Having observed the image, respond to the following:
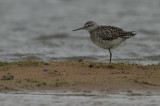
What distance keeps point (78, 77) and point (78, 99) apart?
57.3 inches

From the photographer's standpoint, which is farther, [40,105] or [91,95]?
[91,95]

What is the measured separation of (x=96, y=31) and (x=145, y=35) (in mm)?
6559

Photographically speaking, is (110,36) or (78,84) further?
(110,36)

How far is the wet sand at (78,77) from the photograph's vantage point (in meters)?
10.6

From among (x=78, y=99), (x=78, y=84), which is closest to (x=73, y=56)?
(x=78, y=84)

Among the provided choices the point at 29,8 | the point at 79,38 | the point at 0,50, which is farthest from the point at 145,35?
the point at 29,8

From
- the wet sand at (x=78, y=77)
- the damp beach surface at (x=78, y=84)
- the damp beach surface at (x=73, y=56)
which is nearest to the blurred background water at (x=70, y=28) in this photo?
the damp beach surface at (x=73, y=56)

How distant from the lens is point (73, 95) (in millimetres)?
10094

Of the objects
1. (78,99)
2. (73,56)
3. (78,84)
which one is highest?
(73,56)

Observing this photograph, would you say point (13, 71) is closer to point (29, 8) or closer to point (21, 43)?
point (21, 43)

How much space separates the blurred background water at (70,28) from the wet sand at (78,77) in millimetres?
3100

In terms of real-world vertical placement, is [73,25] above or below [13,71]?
above

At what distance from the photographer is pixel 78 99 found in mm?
9789

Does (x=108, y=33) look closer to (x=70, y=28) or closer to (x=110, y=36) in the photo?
(x=110, y=36)
